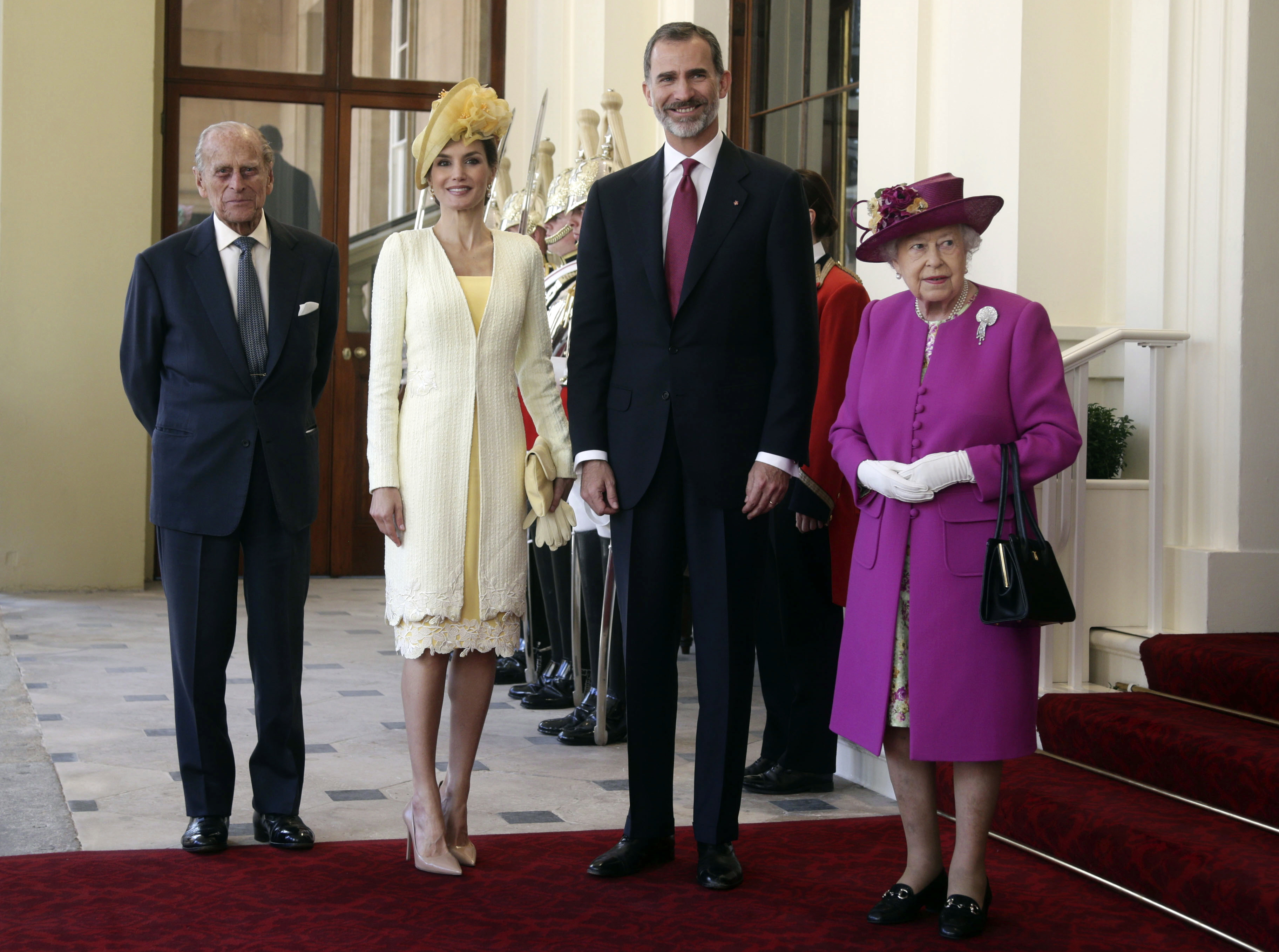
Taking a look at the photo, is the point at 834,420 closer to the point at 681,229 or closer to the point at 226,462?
the point at 681,229

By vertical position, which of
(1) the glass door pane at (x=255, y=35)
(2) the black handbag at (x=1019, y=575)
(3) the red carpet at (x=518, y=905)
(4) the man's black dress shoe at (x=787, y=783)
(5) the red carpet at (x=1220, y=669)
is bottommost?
(3) the red carpet at (x=518, y=905)

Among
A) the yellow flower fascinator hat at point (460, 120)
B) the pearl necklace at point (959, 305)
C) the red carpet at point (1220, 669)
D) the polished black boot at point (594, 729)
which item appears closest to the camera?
the pearl necklace at point (959, 305)

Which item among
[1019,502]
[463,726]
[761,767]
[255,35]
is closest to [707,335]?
[1019,502]

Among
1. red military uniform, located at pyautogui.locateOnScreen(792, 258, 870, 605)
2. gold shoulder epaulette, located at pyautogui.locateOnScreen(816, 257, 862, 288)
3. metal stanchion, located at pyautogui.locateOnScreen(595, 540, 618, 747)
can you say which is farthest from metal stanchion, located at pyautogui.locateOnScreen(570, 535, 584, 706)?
gold shoulder epaulette, located at pyautogui.locateOnScreen(816, 257, 862, 288)

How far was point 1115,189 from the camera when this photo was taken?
4.32 m

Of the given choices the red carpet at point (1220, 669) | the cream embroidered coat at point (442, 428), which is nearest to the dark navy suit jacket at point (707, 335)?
the cream embroidered coat at point (442, 428)

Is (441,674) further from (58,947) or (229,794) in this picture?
(58,947)

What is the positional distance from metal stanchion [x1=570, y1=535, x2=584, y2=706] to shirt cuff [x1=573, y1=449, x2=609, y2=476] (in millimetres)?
1455

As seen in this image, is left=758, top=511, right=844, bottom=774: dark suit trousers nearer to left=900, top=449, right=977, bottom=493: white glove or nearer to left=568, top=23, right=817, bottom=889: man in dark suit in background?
left=568, top=23, right=817, bottom=889: man in dark suit in background

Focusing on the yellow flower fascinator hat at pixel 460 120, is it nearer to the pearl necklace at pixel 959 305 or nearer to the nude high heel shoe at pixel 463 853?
the pearl necklace at pixel 959 305

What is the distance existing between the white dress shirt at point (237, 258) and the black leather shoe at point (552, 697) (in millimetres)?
2135

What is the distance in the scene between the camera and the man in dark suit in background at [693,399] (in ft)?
9.46

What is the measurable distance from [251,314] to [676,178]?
3.18 ft

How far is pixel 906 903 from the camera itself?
8.87 ft
